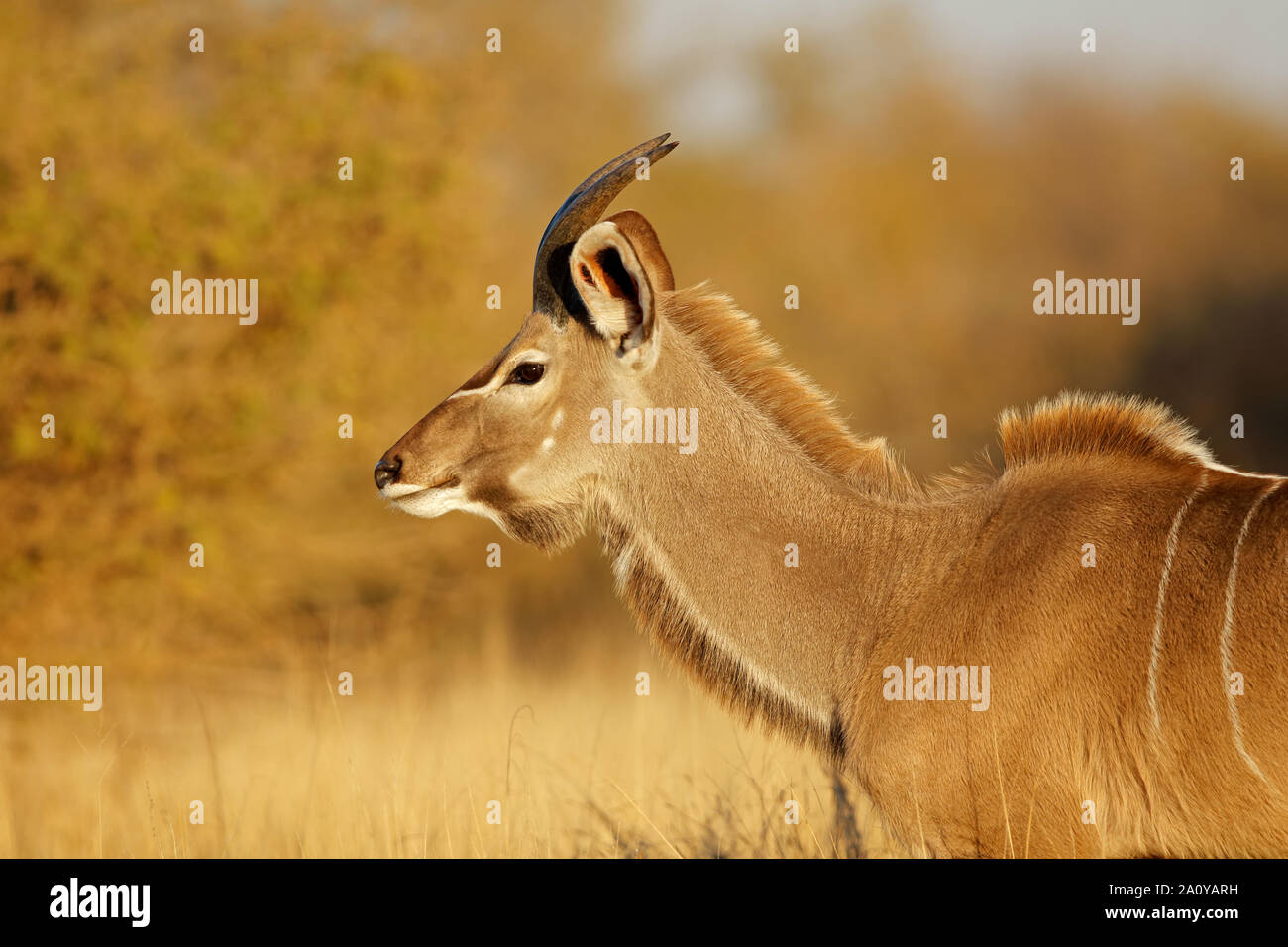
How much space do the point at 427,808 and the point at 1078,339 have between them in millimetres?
18586

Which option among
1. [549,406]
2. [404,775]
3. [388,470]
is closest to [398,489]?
[388,470]

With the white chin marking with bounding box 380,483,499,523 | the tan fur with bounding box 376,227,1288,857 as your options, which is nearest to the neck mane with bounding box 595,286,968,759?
the tan fur with bounding box 376,227,1288,857

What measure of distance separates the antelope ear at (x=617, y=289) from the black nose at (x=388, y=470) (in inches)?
37.6

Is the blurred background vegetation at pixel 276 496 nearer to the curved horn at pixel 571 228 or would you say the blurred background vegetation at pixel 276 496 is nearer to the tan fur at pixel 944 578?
the tan fur at pixel 944 578

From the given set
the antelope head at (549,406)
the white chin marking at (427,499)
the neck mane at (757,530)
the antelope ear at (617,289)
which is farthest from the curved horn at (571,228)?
the white chin marking at (427,499)

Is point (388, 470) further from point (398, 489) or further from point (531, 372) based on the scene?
point (531, 372)

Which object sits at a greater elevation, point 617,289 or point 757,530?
point 617,289

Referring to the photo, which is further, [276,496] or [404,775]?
[276,496]

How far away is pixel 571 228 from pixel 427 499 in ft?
4.01

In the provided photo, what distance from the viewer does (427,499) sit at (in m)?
5.52

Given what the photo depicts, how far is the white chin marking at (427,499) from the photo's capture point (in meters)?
5.52

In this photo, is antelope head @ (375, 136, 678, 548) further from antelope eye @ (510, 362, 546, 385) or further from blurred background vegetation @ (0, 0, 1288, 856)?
blurred background vegetation @ (0, 0, 1288, 856)
